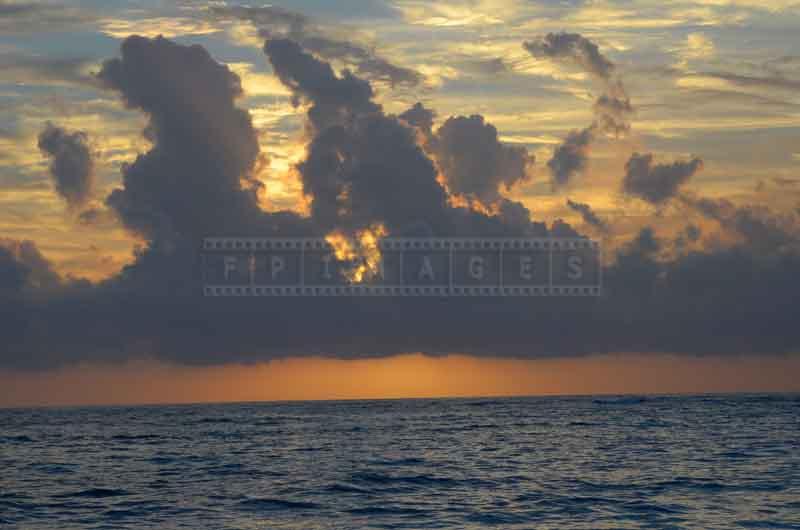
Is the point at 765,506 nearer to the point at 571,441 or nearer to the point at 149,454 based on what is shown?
the point at 571,441

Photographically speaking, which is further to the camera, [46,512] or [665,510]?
[46,512]

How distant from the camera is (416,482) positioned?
189 ft

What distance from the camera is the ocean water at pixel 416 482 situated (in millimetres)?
43906

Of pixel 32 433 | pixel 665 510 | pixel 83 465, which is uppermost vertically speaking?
pixel 665 510

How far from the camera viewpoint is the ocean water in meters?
43.9

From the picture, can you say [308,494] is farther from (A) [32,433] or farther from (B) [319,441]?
(A) [32,433]

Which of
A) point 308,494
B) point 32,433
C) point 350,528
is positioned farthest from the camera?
point 32,433

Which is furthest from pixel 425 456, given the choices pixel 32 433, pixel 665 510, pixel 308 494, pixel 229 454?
pixel 32 433

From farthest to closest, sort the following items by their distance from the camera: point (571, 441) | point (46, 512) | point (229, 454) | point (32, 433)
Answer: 1. point (32, 433)
2. point (571, 441)
3. point (229, 454)
4. point (46, 512)

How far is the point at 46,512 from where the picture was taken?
47.9 metres

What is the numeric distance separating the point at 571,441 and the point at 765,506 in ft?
144

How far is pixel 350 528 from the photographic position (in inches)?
1644

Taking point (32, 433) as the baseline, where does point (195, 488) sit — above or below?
above

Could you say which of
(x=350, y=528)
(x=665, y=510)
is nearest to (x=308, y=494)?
(x=350, y=528)
